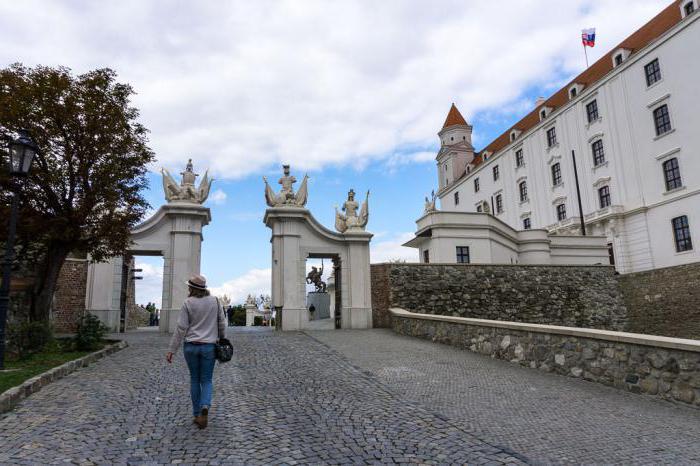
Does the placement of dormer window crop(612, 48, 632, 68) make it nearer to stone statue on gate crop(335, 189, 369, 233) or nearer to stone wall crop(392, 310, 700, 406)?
stone statue on gate crop(335, 189, 369, 233)

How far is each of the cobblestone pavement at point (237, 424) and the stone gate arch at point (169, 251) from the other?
9.33 metres

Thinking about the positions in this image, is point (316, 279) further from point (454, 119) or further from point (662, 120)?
point (454, 119)

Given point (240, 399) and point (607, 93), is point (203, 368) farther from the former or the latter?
point (607, 93)

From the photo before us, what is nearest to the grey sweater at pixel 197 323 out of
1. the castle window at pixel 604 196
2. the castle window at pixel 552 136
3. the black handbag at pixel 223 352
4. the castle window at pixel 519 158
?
the black handbag at pixel 223 352

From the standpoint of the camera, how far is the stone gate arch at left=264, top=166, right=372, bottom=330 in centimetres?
1844

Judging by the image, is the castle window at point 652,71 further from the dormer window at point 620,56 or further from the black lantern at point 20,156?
the black lantern at point 20,156

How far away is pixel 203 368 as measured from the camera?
5.50 m

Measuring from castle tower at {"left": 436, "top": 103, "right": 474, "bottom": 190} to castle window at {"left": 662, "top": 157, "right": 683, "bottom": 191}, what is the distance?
2937cm

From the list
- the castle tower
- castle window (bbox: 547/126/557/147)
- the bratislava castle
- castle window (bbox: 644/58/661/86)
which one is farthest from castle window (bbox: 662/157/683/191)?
the castle tower

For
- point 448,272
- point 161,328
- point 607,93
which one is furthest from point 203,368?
point 607,93

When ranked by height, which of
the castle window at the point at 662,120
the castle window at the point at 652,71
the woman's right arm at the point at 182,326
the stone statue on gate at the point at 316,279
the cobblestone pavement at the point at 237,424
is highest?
the castle window at the point at 652,71

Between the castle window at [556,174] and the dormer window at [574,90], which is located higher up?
the dormer window at [574,90]

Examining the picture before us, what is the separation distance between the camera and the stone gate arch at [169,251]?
17281 mm

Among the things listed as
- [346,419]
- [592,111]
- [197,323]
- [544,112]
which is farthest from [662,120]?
[197,323]
